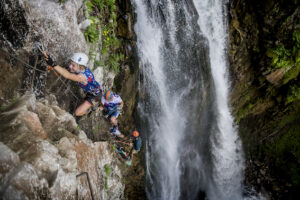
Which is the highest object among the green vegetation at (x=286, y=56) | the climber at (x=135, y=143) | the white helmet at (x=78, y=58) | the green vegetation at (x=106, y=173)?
the green vegetation at (x=286, y=56)

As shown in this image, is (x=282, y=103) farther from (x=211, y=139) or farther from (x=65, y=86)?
(x=65, y=86)

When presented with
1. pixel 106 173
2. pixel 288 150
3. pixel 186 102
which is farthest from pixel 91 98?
pixel 288 150

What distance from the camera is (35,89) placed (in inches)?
102

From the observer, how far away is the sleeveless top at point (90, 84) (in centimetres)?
321

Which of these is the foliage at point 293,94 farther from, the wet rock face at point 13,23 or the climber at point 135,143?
the wet rock face at point 13,23

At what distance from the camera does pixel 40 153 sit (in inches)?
73.7

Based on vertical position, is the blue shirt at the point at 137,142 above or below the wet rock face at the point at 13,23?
below

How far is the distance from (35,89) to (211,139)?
7.13m

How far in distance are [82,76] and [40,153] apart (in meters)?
1.59

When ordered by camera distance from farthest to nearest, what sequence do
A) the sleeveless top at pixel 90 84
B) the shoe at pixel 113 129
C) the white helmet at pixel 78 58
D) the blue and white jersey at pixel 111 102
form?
the shoe at pixel 113 129
the blue and white jersey at pixel 111 102
the sleeveless top at pixel 90 84
the white helmet at pixel 78 58

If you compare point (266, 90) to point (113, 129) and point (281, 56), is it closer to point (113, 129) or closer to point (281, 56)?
point (281, 56)

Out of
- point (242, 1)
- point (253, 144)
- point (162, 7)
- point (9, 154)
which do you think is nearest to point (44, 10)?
point (9, 154)

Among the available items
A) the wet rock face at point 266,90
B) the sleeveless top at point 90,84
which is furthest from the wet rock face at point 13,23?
the wet rock face at point 266,90

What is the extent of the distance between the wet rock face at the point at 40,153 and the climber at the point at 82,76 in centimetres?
56
